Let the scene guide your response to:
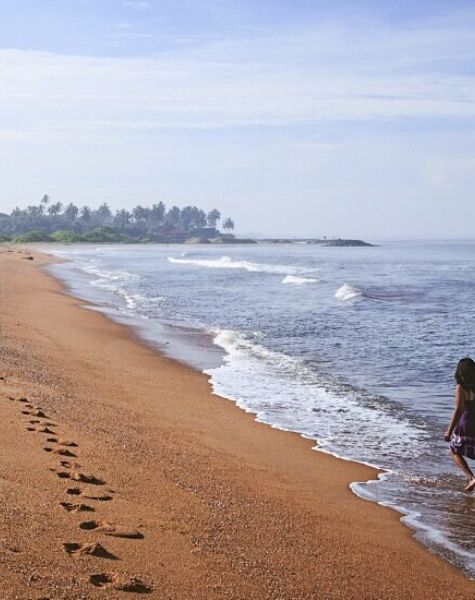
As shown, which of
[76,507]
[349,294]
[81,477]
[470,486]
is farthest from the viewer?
[349,294]

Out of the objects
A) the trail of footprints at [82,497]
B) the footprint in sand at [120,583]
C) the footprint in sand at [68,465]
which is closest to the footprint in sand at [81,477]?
the trail of footprints at [82,497]

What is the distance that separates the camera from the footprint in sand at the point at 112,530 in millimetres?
5547

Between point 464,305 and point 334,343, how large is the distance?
1390 centimetres

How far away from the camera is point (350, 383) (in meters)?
15.2

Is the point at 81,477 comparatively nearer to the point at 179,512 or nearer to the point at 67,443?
the point at 179,512

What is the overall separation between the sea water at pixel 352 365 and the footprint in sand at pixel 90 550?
301 cm

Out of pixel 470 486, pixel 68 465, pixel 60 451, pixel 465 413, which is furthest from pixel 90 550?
pixel 470 486

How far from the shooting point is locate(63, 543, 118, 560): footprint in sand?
16.7 ft

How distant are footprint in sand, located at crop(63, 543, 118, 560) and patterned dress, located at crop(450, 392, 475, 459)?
461 centimetres

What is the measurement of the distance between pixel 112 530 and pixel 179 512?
0.94 meters

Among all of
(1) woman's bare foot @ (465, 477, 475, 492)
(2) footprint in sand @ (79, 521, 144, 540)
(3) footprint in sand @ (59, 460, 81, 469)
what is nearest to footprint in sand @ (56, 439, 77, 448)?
(3) footprint in sand @ (59, 460, 81, 469)

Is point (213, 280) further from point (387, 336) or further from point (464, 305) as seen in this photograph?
point (387, 336)

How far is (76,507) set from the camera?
19.6 ft

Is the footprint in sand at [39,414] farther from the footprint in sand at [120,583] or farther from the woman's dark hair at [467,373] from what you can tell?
the woman's dark hair at [467,373]
